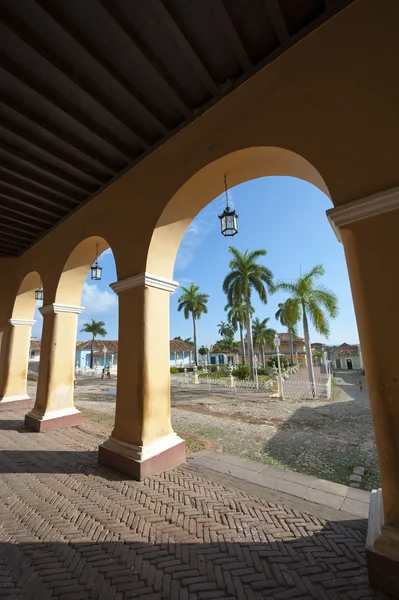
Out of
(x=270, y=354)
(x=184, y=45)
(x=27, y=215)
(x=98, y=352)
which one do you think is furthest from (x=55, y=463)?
(x=270, y=354)

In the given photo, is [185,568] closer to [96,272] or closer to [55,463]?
[55,463]

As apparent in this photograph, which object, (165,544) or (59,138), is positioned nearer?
(165,544)

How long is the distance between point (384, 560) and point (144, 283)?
156 inches

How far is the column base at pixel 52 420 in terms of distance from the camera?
6.43 meters

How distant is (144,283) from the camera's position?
14.4ft

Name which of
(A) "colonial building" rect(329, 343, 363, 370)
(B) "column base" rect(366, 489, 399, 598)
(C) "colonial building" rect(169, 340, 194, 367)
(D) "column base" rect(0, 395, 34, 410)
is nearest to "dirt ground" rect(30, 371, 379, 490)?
(D) "column base" rect(0, 395, 34, 410)

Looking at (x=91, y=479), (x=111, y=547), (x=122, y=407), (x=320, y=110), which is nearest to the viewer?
(x=111, y=547)

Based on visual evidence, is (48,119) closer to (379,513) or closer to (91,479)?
(91,479)

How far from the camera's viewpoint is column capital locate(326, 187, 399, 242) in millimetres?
2252

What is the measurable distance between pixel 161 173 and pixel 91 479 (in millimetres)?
4874

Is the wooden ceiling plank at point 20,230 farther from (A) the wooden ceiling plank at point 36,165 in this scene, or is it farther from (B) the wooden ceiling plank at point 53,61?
(B) the wooden ceiling plank at point 53,61

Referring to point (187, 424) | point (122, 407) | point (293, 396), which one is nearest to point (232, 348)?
point (293, 396)

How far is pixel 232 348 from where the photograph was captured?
59.1m

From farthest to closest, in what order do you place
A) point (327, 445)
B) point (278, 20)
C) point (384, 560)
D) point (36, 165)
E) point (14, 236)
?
point (14, 236), point (327, 445), point (36, 165), point (278, 20), point (384, 560)
